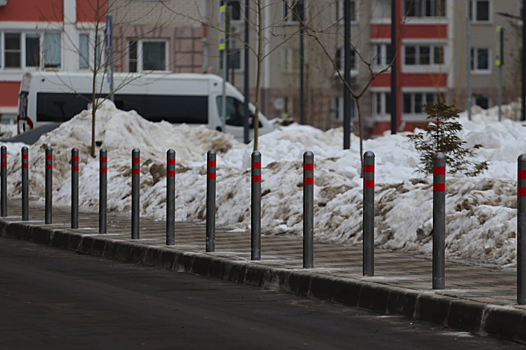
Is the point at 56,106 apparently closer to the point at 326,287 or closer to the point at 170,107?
the point at 170,107

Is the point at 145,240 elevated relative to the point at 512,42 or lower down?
lower down

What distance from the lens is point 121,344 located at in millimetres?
6586

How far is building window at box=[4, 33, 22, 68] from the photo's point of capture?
2015 inches

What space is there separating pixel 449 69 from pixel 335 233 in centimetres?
5428

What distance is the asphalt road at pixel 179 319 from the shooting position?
677 cm

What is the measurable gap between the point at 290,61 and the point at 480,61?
11.9m

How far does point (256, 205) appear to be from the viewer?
10219mm

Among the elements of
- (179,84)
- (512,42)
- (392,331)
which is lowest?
(392,331)

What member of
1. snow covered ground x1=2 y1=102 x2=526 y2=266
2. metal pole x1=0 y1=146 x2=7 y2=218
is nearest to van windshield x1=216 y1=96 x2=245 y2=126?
snow covered ground x1=2 y1=102 x2=526 y2=266

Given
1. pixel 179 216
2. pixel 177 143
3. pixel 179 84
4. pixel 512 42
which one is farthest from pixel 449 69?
pixel 179 216

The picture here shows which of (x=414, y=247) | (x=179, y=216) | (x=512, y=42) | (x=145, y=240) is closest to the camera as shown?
(x=414, y=247)

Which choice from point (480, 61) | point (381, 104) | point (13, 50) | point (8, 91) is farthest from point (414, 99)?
point (8, 91)

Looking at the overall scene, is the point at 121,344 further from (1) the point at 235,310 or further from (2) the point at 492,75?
(2) the point at 492,75

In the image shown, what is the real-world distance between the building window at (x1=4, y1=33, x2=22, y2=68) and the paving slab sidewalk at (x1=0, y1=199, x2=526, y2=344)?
37728 mm
